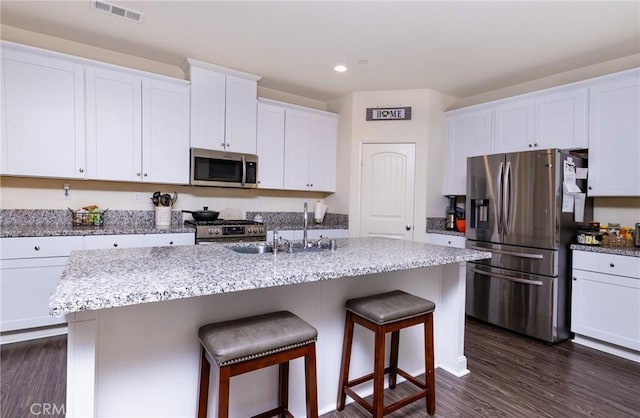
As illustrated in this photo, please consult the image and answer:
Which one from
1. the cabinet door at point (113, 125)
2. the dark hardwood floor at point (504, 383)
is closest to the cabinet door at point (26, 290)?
the dark hardwood floor at point (504, 383)

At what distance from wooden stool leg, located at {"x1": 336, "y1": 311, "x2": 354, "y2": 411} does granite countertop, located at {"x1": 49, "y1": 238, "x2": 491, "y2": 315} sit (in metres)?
0.39

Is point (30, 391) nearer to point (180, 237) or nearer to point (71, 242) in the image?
point (71, 242)

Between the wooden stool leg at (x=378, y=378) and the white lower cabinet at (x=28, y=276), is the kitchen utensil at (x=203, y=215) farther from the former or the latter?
the wooden stool leg at (x=378, y=378)

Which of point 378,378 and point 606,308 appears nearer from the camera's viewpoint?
point 378,378

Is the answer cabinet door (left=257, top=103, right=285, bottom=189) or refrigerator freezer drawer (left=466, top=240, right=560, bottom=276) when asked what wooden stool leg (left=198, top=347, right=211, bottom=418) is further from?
refrigerator freezer drawer (left=466, top=240, right=560, bottom=276)

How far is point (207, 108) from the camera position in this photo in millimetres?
3516

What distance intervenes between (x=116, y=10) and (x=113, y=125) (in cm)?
102

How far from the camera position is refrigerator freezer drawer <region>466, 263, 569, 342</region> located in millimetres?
2916

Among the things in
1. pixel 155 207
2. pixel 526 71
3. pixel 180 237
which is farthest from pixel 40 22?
pixel 526 71

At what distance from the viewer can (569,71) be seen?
3461 mm

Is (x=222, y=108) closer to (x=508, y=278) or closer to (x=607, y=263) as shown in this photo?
(x=508, y=278)

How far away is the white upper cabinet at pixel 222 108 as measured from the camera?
3455mm

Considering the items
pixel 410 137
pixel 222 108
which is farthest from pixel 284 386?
pixel 410 137

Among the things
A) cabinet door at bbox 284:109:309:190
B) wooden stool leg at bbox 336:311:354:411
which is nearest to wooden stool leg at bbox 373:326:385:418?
wooden stool leg at bbox 336:311:354:411
